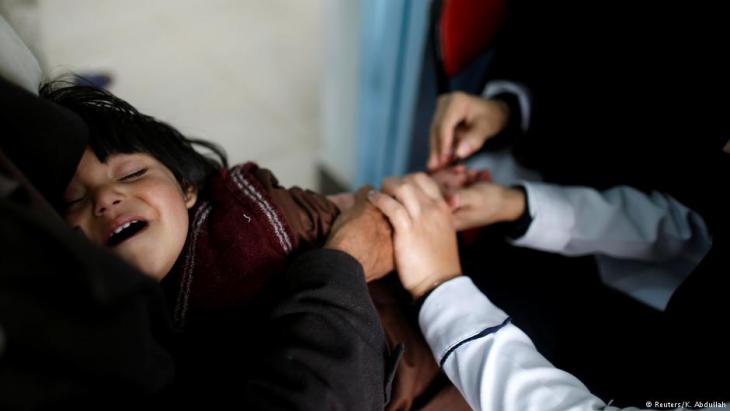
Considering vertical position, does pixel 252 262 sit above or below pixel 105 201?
below

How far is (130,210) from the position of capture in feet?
1.98

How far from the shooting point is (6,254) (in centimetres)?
29

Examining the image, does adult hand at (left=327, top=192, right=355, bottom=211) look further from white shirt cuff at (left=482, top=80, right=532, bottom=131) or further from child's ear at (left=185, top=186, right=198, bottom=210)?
white shirt cuff at (left=482, top=80, right=532, bottom=131)

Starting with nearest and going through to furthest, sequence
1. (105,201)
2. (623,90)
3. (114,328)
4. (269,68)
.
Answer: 1. (114,328)
2. (105,201)
3. (623,90)
4. (269,68)

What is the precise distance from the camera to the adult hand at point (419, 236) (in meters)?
0.73

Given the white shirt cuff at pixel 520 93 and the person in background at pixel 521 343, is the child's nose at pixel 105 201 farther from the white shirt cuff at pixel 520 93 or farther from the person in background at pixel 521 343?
the white shirt cuff at pixel 520 93

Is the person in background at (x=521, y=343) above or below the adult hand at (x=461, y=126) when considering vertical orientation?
below

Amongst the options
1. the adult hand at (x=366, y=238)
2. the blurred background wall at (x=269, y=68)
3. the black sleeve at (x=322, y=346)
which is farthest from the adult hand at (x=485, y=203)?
the blurred background wall at (x=269, y=68)

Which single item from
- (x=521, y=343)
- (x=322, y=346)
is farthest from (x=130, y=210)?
(x=521, y=343)

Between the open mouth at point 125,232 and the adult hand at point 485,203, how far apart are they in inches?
19.3

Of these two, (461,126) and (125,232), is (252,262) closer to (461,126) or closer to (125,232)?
(125,232)

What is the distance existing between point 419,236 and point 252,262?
0.26m

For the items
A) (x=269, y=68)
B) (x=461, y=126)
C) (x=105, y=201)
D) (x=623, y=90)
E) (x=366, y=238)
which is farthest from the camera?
(x=269, y=68)

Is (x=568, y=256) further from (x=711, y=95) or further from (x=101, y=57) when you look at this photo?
(x=101, y=57)
